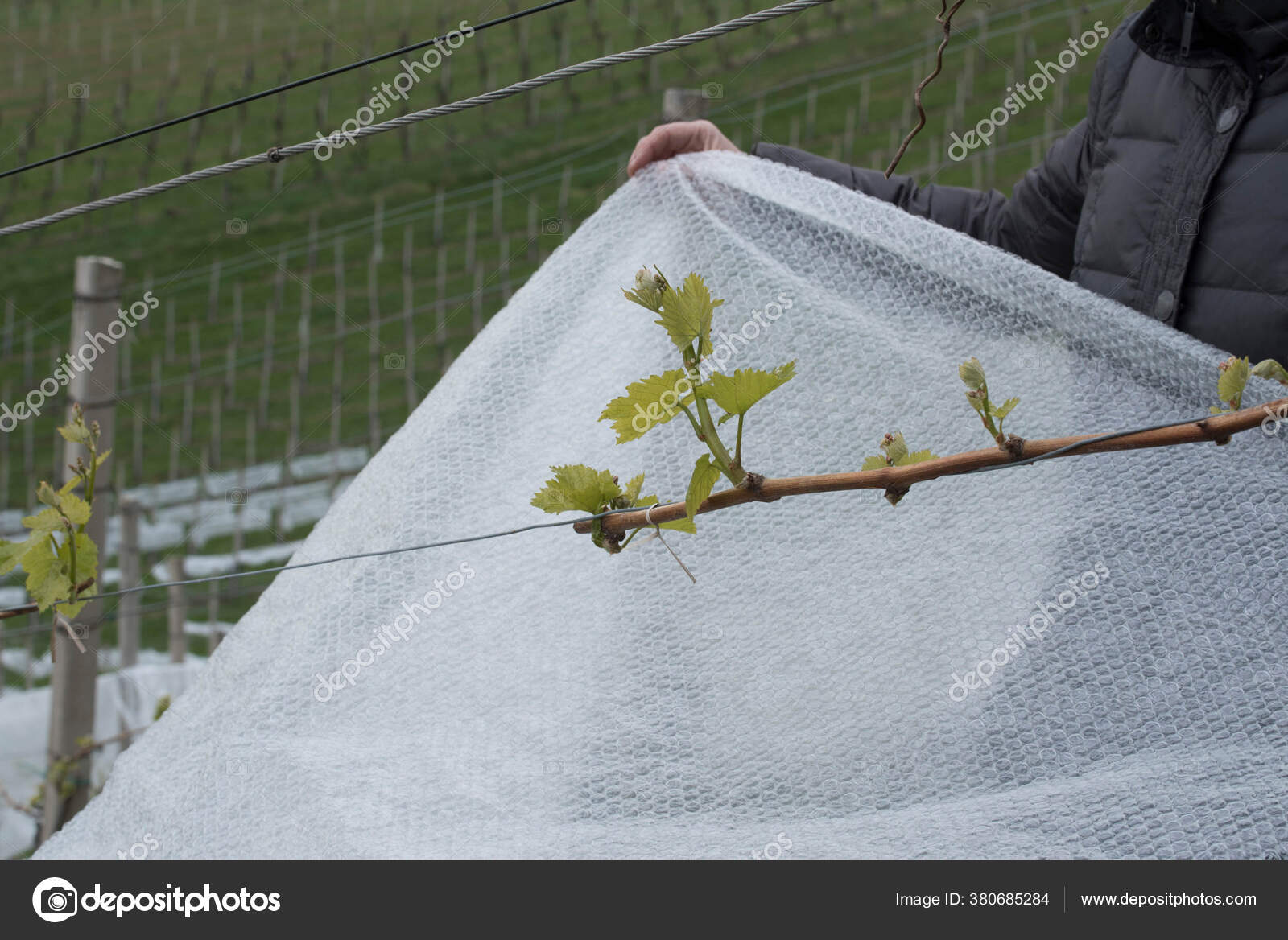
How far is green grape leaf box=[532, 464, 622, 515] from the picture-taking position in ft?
1.70

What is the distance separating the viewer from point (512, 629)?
0.72m

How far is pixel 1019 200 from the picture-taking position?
101cm

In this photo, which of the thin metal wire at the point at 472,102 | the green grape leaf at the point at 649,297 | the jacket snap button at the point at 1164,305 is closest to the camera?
the green grape leaf at the point at 649,297

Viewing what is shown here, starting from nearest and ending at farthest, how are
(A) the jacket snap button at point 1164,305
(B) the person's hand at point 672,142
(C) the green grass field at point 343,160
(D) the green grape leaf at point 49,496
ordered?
(D) the green grape leaf at point 49,496
(A) the jacket snap button at point 1164,305
(B) the person's hand at point 672,142
(C) the green grass field at point 343,160

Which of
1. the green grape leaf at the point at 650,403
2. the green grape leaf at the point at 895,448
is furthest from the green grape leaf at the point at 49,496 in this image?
the green grape leaf at the point at 895,448

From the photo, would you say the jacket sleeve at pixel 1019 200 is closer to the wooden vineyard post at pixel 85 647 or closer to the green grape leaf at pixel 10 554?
the green grape leaf at pixel 10 554

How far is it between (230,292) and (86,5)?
2303 mm

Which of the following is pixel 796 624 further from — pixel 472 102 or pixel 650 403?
pixel 472 102

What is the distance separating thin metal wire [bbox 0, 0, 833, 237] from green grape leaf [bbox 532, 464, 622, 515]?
277 millimetres
